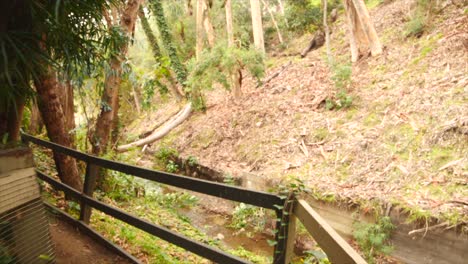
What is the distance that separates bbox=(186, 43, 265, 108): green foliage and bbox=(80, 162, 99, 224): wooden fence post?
904 cm

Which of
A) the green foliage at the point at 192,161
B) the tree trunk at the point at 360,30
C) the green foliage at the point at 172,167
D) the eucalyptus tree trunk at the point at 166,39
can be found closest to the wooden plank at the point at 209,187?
the green foliage at the point at 192,161

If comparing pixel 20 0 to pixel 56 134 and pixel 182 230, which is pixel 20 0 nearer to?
pixel 56 134

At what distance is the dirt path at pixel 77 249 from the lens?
346 centimetres

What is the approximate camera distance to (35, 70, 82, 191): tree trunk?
416 centimetres

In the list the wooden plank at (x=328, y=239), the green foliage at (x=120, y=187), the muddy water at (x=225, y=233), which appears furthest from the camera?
the muddy water at (x=225, y=233)

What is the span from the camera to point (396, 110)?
28.1 feet

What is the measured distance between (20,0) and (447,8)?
1261 centimetres

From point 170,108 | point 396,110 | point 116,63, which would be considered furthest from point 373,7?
point 116,63

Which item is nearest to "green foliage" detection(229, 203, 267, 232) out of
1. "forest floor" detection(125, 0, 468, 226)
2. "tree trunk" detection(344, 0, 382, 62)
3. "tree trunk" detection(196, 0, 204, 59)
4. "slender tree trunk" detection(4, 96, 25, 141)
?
"forest floor" detection(125, 0, 468, 226)

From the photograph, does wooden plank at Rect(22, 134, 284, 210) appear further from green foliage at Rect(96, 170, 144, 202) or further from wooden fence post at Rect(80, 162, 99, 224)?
green foliage at Rect(96, 170, 144, 202)

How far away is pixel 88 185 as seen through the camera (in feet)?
12.4

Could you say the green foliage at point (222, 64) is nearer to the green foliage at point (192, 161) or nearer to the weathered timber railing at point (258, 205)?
the green foliage at point (192, 161)

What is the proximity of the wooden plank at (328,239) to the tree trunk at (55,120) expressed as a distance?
353cm

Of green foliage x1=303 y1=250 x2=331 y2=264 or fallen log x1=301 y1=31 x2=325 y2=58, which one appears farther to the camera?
fallen log x1=301 y1=31 x2=325 y2=58
